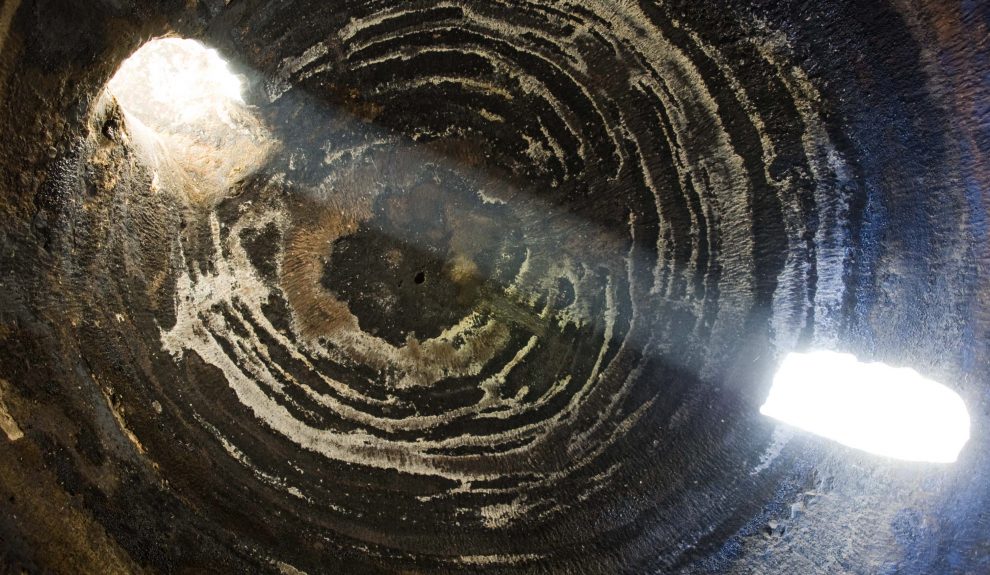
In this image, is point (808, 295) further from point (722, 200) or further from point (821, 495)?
point (821, 495)

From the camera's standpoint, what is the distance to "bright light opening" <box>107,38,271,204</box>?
1.55 m

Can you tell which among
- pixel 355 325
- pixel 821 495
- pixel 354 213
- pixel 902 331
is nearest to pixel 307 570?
pixel 355 325

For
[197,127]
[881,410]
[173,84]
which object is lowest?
[881,410]

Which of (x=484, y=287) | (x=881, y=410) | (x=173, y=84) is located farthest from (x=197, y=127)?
(x=881, y=410)

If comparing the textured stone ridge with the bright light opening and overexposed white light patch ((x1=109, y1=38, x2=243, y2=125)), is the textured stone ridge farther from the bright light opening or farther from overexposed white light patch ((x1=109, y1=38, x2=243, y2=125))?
overexposed white light patch ((x1=109, y1=38, x2=243, y2=125))

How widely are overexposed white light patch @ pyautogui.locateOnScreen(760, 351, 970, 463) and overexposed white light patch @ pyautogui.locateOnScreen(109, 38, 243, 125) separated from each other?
66.7 inches

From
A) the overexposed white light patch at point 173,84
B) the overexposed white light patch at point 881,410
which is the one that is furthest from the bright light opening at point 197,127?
the overexposed white light patch at point 881,410

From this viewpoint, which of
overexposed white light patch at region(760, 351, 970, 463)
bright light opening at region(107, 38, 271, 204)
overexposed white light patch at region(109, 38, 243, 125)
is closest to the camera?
overexposed white light patch at region(760, 351, 970, 463)

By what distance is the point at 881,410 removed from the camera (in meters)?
1.22

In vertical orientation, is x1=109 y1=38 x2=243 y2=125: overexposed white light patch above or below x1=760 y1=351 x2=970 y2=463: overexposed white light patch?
above

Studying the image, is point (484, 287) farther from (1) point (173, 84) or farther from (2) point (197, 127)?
(1) point (173, 84)

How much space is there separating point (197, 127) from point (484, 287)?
0.97 meters

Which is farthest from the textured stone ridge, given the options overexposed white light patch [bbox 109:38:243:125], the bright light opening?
overexposed white light patch [bbox 109:38:243:125]

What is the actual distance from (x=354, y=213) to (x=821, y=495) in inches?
54.9
